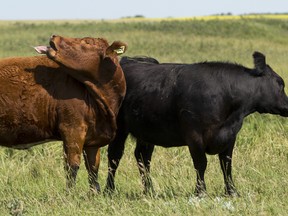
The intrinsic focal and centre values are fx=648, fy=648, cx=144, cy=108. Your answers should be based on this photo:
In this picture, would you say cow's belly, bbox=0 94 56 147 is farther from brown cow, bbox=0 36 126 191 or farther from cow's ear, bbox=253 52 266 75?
cow's ear, bbox=253 52 266 75

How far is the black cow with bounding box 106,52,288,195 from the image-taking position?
657 cm

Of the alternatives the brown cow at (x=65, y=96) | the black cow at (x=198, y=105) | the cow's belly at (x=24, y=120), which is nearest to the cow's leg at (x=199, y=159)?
the black cow at (x=198, y=105)

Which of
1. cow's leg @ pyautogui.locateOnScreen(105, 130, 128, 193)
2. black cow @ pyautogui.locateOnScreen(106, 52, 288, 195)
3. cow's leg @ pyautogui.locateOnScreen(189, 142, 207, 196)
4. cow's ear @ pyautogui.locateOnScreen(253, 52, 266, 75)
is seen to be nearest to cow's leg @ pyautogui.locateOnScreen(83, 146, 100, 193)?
black cow @ pyautogui.locateOnScreen(106, 52, 288, 195)

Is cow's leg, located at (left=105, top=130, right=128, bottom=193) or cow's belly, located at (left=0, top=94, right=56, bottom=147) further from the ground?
cow's belly, located at (left=0, top=94, right=56, bottom=147)

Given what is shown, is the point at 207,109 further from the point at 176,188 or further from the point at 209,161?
the point at 209,161

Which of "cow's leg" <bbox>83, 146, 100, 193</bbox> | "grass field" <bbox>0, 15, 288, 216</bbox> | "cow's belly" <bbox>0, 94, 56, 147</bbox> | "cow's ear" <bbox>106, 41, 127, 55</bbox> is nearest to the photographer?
"grass field" <bbox>0, 15, 288, 216</bbox>

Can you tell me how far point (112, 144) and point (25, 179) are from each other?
3.52 ft

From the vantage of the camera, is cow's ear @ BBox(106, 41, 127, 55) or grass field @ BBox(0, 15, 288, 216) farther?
cow's ear @ BBox(106, 41, 127, 55)

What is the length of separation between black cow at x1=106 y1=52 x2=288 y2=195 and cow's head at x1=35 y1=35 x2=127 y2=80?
0.88 metres

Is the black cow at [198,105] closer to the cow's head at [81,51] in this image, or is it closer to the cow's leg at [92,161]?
the cow's leg at [92,161]

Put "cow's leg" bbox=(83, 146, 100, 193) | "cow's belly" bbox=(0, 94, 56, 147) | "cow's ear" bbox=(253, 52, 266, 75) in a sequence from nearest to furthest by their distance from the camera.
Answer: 1. "cow's belly" bbox=(0, 94, 56, 147)
2. "cow's leg" bbox=(83, 146, 100, 193)
3. "cow's ear" bbox=(253, 52, 266, 75)

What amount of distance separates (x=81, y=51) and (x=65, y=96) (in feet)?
1.55

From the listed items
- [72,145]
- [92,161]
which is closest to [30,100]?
[72,145]

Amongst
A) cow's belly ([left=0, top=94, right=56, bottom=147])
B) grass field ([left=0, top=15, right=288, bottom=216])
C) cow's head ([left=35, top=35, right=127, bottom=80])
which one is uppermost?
cow's head ([left=35, top=35, right=127, bottom=80])
